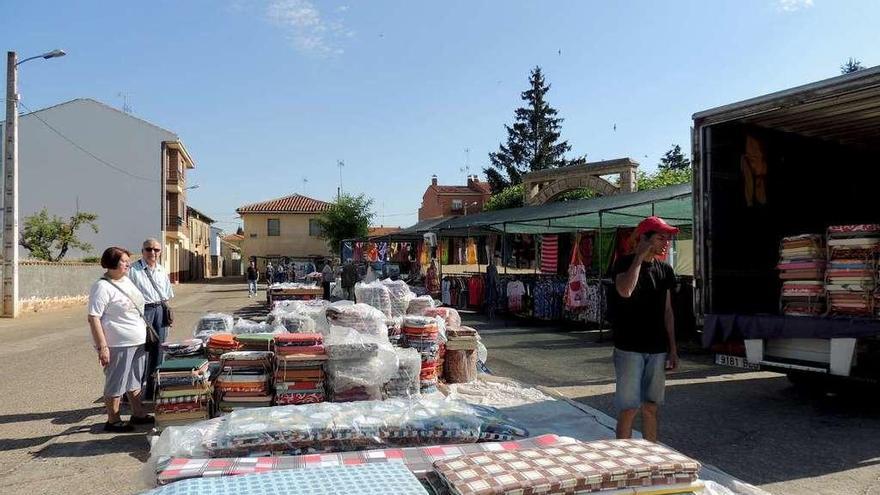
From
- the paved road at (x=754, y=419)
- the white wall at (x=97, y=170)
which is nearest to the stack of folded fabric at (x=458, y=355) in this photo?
the paved road at (x=754, y=419)

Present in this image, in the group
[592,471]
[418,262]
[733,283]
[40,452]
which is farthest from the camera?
[418,262]

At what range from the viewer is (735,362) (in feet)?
20.6

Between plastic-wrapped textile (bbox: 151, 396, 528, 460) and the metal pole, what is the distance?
16.9 meters

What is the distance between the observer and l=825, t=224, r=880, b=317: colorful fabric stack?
5.78m

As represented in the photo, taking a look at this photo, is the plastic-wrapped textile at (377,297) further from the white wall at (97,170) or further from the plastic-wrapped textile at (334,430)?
the white wall at (97,170)

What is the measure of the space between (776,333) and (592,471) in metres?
4.24

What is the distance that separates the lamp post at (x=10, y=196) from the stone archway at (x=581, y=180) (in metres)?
18.7

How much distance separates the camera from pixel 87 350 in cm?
1076

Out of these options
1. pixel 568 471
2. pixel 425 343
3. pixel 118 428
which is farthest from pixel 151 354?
pixel 568 471

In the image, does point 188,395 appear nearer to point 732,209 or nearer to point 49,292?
point 732,209

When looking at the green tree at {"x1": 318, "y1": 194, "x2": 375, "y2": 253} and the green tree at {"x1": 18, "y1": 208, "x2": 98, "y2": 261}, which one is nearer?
the green tree at {"x1": 18, "y1": 208, "x2": 98, "y2": 261}

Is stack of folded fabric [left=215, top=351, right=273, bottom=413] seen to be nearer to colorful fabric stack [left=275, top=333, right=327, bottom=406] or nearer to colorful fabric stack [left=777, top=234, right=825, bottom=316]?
colorful fabric stack [left=275, top=333, right=327, bottom=406]

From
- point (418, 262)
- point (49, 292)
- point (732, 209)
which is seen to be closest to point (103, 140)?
point (49, 292)

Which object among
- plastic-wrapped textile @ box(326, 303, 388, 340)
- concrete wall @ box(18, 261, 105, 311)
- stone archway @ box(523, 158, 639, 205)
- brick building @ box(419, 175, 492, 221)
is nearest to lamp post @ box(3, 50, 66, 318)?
concrete wall @ box(18, 261, 105, 311)
